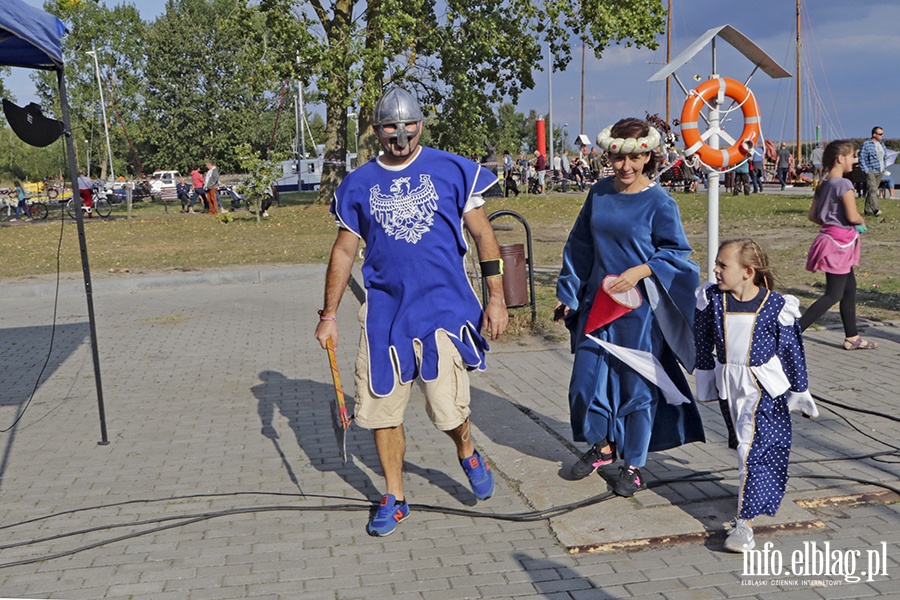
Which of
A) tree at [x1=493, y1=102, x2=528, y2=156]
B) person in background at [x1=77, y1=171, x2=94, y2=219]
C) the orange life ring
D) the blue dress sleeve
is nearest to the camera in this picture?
the blue dress sleeve

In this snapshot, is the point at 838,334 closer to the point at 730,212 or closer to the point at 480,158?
the point at 730,212

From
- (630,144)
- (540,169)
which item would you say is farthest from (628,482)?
(540,169)

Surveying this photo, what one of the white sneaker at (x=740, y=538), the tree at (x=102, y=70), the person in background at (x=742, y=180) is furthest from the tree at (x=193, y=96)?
the white sneaker at (x=740, y=538)

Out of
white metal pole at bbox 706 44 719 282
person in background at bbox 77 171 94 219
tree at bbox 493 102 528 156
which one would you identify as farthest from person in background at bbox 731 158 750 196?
tree at bbox 493 102 528 156

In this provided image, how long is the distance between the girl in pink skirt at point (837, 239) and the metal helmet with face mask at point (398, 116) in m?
4.64

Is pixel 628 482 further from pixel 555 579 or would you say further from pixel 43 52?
pixel 43 52

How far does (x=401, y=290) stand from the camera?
4.52 meters

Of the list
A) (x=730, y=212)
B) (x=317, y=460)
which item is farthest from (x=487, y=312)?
(x=730, y=212)

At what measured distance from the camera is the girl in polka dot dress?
13.6 ft

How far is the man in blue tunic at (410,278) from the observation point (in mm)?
4504

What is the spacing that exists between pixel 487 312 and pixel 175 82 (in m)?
69.7

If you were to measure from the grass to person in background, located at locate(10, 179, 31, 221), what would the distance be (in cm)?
308

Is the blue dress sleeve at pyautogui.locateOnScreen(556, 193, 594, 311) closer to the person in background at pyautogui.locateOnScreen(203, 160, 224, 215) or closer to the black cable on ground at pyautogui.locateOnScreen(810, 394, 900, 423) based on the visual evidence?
the black cable on ground at pyautogui.locateOnScreen(810, 394, 900, 423)

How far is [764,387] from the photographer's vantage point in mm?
4129
